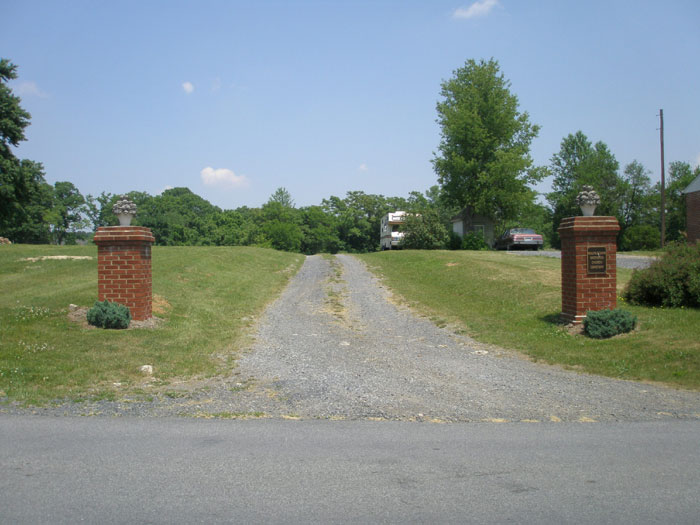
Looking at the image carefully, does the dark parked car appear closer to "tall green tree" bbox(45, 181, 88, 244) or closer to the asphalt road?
the asphalt road

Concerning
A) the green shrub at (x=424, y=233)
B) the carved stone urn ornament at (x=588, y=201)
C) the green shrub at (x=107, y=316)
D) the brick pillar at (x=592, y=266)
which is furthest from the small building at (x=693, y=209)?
the green shrub at (x=107, y=316)

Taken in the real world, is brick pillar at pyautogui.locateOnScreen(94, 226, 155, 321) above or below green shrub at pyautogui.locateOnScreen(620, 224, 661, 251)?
below

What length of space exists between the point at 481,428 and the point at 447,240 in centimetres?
3462

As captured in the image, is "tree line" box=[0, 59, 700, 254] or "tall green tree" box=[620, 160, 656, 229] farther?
"tall green tree" box=[620, 160, 656, 229]

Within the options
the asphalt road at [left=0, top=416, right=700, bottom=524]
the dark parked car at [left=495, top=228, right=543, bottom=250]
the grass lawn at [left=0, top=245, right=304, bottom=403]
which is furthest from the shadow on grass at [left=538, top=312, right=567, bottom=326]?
the dark parked car at [left=495, top=228, right=543, bottom=250]

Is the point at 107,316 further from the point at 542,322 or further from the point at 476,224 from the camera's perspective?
the point at 476,224

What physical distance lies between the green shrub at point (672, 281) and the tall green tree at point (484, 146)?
3134 cm

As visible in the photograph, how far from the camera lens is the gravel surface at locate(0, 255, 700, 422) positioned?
604 cm

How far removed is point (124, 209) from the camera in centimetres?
1062

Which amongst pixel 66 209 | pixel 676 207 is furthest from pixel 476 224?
pixel 66 209

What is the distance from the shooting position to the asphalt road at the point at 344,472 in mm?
3512

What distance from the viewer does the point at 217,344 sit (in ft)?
33.0

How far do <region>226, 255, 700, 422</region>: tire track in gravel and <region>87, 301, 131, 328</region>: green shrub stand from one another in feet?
8.11

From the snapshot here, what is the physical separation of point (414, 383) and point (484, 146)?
128 ft
